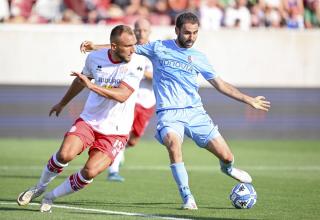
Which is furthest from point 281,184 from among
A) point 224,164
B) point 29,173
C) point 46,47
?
point 46,47

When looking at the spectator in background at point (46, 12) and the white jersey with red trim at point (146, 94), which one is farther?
the spectator in background at point (46, 12)

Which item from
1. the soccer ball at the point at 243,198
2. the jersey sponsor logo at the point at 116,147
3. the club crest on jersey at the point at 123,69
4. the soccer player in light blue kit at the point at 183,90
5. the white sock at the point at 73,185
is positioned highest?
the club crest on jersey at the point at 123,69

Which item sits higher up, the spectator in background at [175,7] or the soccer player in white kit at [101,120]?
the soccer player in white kit at [101,120]

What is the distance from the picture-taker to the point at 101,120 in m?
10.6

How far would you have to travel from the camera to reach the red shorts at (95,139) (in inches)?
412

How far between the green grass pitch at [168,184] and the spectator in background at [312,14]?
542 centimetres

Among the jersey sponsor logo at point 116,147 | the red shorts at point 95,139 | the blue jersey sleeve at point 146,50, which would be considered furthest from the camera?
the blue jersey sleeve at point 146,50

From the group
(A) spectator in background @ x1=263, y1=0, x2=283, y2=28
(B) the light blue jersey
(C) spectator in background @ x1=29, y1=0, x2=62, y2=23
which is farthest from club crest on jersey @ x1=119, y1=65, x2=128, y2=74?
(A) spectator in background @ x1=263, y1=0, x2=283, y2=28

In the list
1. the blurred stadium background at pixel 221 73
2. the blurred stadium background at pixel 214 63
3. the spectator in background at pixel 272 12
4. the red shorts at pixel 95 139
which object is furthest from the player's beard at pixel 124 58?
the spectator in background at pixel 272 12

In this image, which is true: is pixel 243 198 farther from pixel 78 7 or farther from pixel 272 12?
pixel 272 12

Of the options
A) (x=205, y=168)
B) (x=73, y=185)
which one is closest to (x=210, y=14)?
(x=205, y=168)

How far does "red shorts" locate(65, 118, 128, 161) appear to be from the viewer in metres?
10.5

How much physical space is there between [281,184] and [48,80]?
39.2 ft

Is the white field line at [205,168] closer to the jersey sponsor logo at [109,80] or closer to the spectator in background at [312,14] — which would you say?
the jersey sponsor logo at [109,80]
